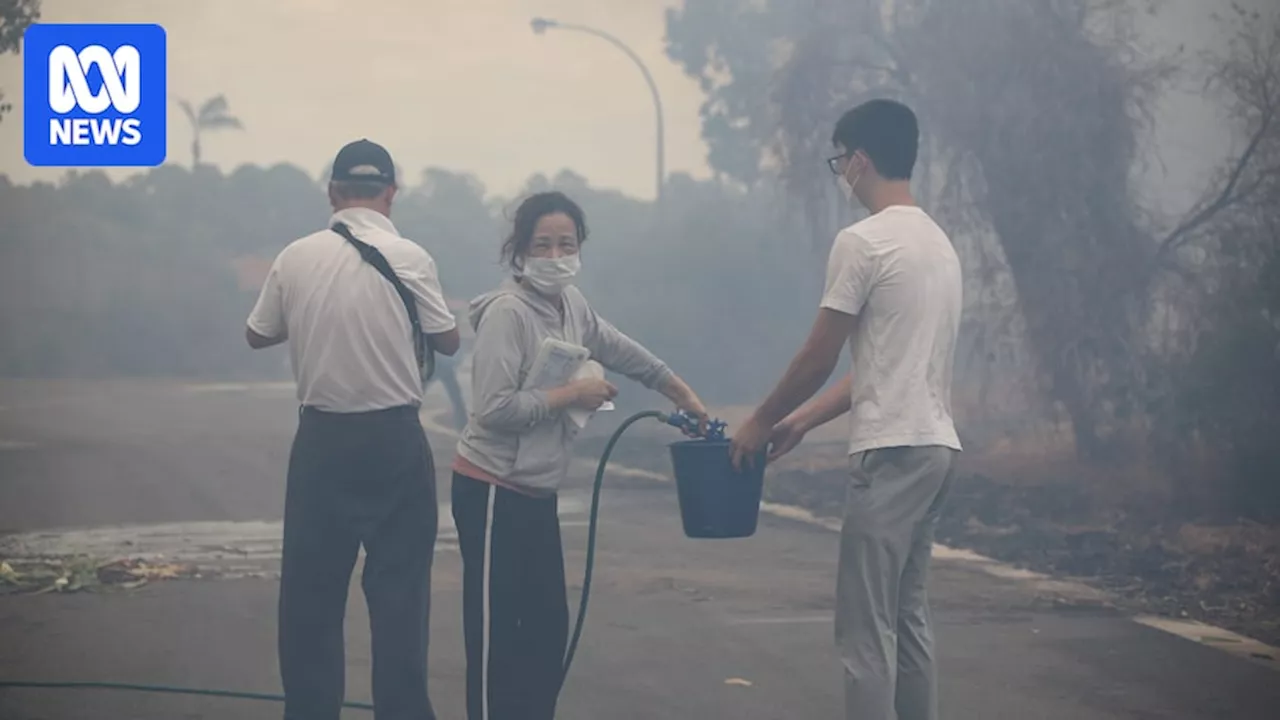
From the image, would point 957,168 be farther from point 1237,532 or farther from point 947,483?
point 947,483

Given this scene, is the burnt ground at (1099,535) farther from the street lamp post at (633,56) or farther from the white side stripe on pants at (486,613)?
the white side stripe on pants at (486,613)

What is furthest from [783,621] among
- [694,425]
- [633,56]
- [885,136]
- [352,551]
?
[633,56]

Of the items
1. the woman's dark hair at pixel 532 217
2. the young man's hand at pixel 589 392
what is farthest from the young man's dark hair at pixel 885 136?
the young man's hand at pixel 589 392

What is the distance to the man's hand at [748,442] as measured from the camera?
16.2ft

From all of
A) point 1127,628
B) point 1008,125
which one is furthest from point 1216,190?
point 1127,628

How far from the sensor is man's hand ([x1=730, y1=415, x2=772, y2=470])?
4.94 metres

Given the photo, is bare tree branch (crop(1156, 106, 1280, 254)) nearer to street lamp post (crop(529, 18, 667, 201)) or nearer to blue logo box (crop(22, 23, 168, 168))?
street lamp post (crop(529, 18, 667, 201))

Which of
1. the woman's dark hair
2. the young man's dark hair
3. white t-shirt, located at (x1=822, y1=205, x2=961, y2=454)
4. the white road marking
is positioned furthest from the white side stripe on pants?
the white road marking

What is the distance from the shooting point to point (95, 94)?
8688 millimetres

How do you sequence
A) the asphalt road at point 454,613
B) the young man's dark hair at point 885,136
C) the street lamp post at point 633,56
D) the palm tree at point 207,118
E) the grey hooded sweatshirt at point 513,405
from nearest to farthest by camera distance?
the young man's dark hair at point 885,136 < the grey hooded sweatshirt at point 513,405 < the asphalt road at point 454,613 < the palm tree at point 207,118 < the street lamp post at point 633,56

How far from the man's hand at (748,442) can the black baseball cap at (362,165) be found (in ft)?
4.42

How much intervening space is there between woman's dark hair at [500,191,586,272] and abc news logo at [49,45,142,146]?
14.0 feet

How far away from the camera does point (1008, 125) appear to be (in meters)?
10.5

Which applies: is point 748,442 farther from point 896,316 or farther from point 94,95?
point 94,95
